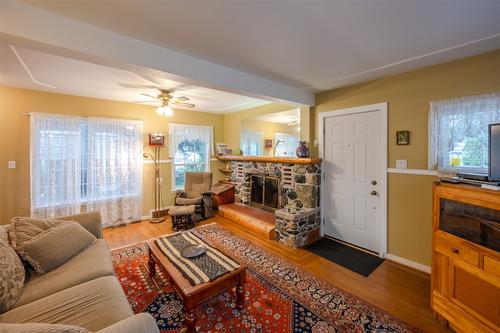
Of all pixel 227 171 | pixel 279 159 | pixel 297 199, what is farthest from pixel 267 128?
pixel 297 199

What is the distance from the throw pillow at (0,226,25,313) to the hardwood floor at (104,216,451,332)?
5.53 ft

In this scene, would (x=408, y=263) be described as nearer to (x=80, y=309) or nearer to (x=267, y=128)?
(x=80, y=309)

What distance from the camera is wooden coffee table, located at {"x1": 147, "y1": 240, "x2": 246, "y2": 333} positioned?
5.08ft

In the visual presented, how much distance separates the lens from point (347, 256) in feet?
9.30

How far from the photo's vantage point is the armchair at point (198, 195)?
13.8 feet

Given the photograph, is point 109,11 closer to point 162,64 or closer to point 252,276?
point 162,64

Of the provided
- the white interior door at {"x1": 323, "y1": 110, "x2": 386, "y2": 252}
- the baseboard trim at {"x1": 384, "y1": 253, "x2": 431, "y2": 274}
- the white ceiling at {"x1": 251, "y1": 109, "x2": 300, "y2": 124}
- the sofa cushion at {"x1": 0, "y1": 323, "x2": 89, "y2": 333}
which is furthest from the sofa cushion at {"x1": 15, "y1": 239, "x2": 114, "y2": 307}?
the white ceiling at {"x1": 251, "y1": 109, "x2": 300, "y2": 124}

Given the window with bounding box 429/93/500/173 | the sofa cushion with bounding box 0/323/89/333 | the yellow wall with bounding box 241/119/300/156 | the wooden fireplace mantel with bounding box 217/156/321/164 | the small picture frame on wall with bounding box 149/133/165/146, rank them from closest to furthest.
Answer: the sofa cushion with bounding box 0/323/89/333 < the window with bounding box 429/93/500/173 < the wooden fireplace mantel with bounding box 217/156/321/164 < the small picture frame on wall with bounding box 149/133/165/146 < the yellow wall with bounding box 241/119/300/156

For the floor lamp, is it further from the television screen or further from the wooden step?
the television screen

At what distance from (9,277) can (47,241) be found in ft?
1.36

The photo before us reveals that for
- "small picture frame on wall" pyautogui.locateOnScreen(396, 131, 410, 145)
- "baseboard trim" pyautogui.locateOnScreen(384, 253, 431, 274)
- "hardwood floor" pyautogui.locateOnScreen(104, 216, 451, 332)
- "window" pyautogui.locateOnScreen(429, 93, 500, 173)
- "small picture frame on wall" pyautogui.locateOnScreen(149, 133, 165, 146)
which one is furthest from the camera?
"small picture frame on wall" pyautogui.locateOnScreen(149, 133, 165, 146)

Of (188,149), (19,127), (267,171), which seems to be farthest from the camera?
(188,149)

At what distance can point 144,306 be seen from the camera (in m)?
1.89

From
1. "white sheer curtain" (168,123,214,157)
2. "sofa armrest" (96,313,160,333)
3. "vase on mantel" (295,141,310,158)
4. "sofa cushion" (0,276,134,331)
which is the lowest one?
"sofa cushion" (0,276,134,331)
